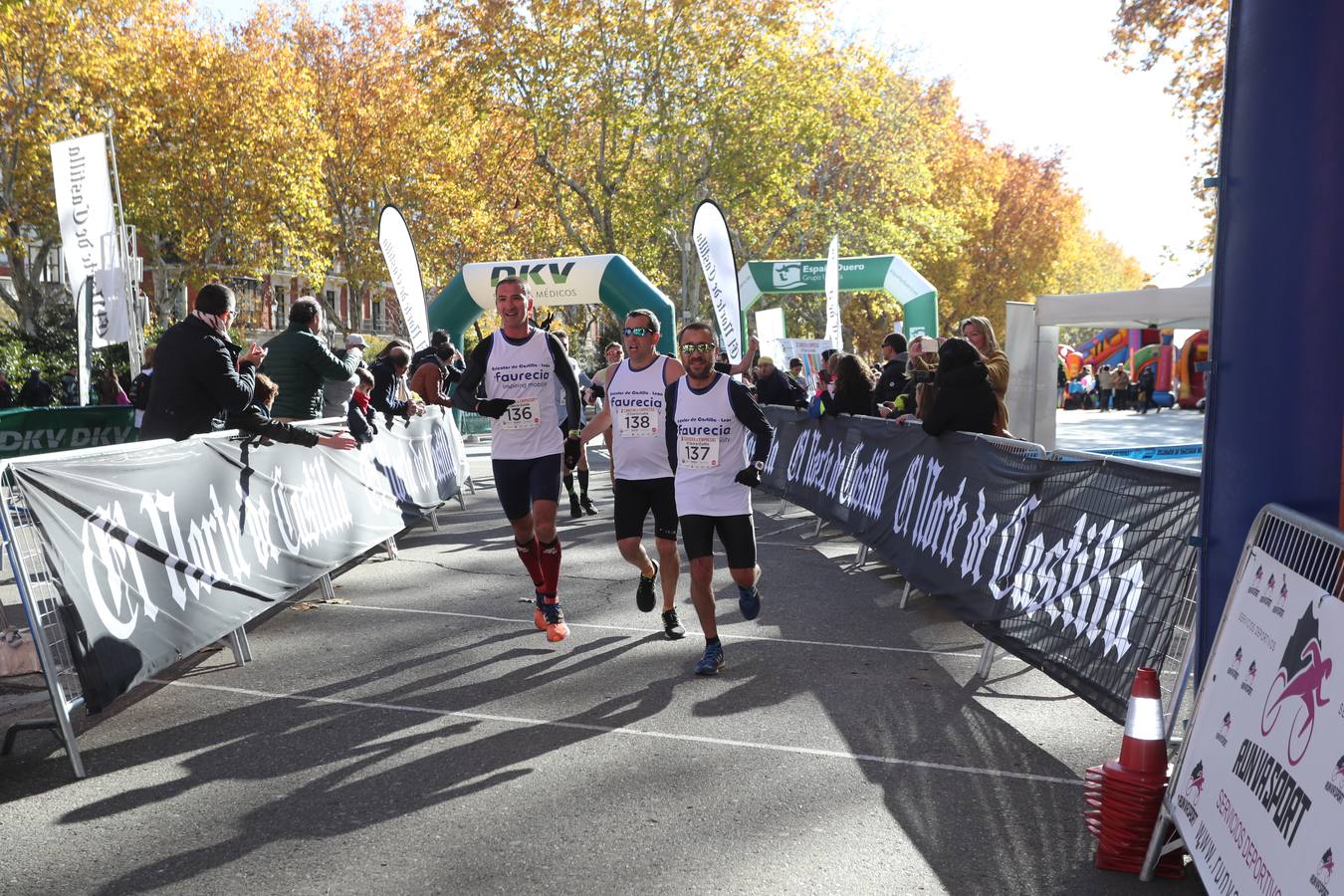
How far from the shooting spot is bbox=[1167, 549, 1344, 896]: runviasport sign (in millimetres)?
2660

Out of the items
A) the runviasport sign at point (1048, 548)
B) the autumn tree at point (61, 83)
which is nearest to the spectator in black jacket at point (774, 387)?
the runviasport sign at point (1048, 548)

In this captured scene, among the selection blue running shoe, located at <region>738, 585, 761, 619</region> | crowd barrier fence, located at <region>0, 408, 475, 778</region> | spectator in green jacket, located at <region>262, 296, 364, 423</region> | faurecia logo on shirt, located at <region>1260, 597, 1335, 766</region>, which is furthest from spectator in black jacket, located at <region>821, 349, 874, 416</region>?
faurecia logo on shirt, located at <region>1260, 597, 1335, 766</region>

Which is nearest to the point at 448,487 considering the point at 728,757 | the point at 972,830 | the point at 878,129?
the point at 728,757

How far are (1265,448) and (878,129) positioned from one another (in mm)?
38919

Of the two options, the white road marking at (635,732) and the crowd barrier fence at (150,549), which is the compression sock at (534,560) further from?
the white road marking at (635,732)

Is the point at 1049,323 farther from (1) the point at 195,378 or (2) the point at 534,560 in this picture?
(1) the point at 195,378

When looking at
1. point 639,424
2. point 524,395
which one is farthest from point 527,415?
point 639,424

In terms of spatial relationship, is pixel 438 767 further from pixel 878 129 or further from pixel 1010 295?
pixel 1010 295

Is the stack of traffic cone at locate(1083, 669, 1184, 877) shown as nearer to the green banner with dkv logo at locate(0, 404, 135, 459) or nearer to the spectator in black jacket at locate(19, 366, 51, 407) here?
the green banner with dkv logo at locate(0, 404, 135, 459)

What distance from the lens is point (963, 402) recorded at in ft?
26.9

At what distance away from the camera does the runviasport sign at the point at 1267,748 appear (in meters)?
2.66

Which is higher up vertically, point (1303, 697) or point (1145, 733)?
point (1303, 697)

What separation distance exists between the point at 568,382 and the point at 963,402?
264 cm

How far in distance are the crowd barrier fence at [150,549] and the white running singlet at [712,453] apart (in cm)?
252
